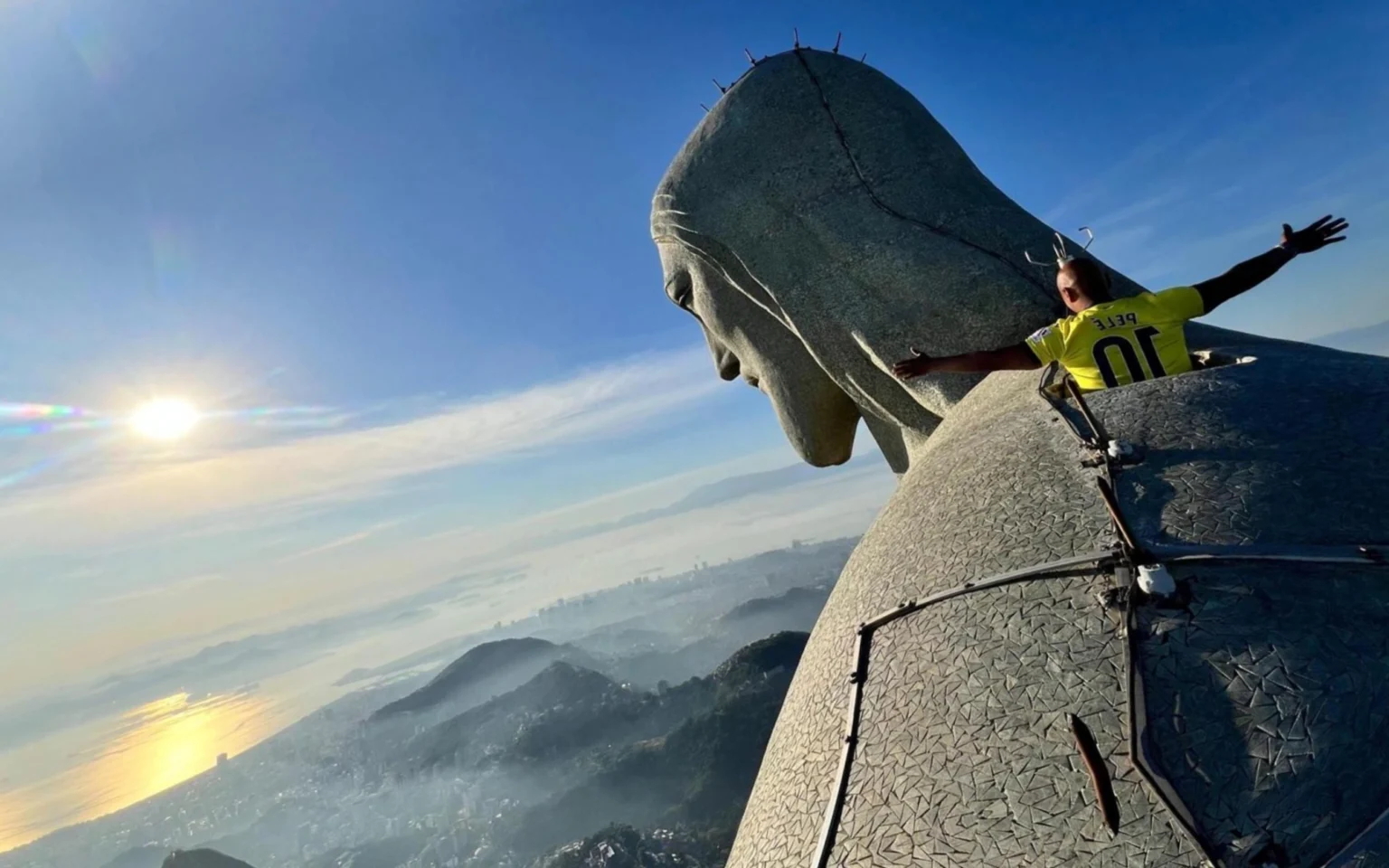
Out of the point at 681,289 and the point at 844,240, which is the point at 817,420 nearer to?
the point at 681,289

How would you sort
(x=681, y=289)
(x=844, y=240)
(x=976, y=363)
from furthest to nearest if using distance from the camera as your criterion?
1. (x=681, y=289)
2. (x=844, y=240)
3. (x=976, y=363)

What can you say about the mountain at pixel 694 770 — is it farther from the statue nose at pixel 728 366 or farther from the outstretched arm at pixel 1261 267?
the outstretched arm at pixel 1261 267

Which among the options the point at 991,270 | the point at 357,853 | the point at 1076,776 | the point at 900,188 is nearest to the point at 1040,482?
the point at 1076,776

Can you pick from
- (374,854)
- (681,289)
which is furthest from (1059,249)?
(374,854)

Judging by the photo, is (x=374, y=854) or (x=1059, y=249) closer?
(x=1059, y=249)

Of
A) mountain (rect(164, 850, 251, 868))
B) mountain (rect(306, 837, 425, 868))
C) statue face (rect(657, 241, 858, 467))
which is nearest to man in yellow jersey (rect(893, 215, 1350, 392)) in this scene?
statue face (rect(657, 241, 858, 467))

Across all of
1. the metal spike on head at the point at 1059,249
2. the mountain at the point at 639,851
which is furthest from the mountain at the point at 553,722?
the metal spike on head at the point at 1059,249

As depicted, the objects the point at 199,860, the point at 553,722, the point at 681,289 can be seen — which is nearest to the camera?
the point at 681,289

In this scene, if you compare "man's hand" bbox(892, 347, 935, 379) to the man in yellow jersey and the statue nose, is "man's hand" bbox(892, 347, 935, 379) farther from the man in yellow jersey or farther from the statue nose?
the statue nose
